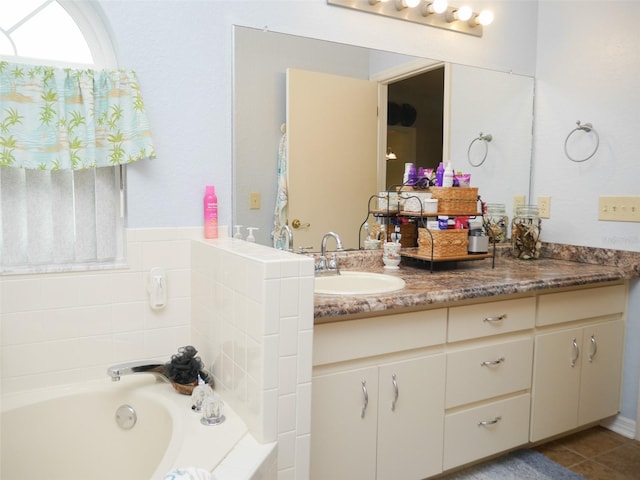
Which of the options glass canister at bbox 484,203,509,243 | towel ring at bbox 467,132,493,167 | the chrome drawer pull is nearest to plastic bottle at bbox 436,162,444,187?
towel ring at bbox 467,132,493,167

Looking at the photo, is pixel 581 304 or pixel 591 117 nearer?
pixel 581 304

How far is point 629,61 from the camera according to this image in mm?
2348

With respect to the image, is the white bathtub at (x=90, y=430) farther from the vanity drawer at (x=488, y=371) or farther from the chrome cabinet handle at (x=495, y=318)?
the chrome cabinet handle at (x=495, y=318)

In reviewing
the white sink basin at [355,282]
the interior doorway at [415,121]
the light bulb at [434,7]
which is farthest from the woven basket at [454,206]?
the light bulb at [434,7]

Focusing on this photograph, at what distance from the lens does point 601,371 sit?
2330 mm

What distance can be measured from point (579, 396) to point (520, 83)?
1668 mm

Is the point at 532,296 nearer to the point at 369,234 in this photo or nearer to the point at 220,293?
the point at 369,234

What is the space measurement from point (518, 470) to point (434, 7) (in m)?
2.12

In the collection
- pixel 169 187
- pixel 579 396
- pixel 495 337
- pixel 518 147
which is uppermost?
pixel 518 147

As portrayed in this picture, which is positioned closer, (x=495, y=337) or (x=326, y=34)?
(x=495, y=337)

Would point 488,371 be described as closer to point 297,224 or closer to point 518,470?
point 518,470

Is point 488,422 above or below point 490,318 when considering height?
below

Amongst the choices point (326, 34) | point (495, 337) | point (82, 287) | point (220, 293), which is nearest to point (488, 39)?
point (326, 34)

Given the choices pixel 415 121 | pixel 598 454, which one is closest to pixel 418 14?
pixel 415 121
